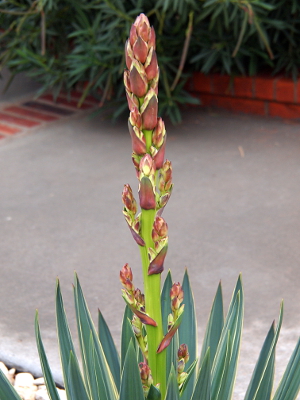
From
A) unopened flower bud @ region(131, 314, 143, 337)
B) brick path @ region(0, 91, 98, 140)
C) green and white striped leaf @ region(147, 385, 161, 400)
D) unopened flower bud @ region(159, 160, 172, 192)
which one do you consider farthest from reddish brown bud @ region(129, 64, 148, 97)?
→ brick path @ region(0, 91, 98, 140)

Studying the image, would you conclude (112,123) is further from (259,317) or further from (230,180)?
(259,317)

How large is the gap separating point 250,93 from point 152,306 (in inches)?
139

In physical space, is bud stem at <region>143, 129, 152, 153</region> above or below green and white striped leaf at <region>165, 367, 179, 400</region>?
above

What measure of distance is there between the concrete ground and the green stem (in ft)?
3.05

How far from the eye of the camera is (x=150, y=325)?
0.94 m

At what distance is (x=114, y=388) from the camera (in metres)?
1.20

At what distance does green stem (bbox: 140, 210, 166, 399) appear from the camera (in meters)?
0.90

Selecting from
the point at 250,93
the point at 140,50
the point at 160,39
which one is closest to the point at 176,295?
the point at 140,50

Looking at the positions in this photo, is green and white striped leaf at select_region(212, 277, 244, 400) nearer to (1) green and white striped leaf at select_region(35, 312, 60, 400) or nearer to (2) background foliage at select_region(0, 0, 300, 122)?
(1) green and white striped leaf at select_region(35, 312, 60, 400)

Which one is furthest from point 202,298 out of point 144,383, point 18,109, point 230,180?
point 18,109

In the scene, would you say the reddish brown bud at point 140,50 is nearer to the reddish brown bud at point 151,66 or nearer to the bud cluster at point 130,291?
the reddish brown bud at point 151,66

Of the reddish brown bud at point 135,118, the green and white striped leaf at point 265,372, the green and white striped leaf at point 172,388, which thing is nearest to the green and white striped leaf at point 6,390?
the green and white striped leaf at point 172,388

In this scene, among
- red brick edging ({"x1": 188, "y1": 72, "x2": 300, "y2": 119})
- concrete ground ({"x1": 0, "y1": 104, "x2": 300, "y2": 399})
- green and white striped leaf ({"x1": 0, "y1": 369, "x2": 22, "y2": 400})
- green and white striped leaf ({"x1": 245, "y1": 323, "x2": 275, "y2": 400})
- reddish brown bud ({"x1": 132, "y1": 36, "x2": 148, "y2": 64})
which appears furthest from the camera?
red brick edging ({"x1": 188, "y1": 72, "x2": 300, "y2": 119})

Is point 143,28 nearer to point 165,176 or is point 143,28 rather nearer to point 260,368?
point 165,176
